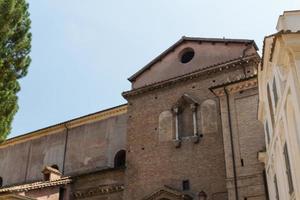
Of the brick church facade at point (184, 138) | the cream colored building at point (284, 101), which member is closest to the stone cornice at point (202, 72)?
the brick church facade at point (184, 138)

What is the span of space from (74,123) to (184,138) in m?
9.18

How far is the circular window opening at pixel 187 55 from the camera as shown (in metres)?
21.7

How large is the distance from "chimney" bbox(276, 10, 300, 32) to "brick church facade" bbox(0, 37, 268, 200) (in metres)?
6.17

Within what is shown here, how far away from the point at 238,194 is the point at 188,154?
331 centimetres

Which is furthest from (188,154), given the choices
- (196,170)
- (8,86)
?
(8,86)

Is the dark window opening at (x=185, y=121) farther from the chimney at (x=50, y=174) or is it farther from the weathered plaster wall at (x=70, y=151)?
the chimney at (x=50, y=174)

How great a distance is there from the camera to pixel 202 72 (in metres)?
20.5

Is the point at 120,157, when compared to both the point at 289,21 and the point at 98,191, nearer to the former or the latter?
the point at 98,191

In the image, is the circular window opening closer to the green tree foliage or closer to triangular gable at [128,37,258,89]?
triangular gable at [128,37,258,89]

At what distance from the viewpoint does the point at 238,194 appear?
16484 millimetres

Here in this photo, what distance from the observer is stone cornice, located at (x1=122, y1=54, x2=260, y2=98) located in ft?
63.3

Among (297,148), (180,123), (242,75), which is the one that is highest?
(242,75)

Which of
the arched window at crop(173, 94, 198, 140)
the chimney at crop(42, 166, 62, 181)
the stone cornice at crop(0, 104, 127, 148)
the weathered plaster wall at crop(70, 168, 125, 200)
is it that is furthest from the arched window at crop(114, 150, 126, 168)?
the arched window at crop(173, 94, 198, 140)

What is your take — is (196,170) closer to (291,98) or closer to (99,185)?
(99,185)
